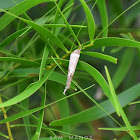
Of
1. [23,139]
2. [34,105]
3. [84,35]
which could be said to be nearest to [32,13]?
[84,35]

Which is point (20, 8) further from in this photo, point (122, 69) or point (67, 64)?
point (122, 69)

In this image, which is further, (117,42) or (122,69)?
(122,69)

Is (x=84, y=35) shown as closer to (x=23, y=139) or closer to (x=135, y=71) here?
(x=135, y=71)

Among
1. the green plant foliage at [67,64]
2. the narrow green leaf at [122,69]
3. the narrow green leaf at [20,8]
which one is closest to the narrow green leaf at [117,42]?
the green plant foliage at [67,64]

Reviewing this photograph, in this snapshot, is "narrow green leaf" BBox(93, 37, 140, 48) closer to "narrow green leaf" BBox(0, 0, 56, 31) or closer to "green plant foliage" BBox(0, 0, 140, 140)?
"green plant foliage" BBox(0, 0, 140, 140)

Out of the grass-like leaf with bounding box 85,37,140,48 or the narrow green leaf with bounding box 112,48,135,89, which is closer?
the grass-like leaf with bounding box 85,37,140,48

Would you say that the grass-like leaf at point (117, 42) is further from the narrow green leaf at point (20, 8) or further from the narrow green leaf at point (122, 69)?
the narrow green leaf at point (122, 69)

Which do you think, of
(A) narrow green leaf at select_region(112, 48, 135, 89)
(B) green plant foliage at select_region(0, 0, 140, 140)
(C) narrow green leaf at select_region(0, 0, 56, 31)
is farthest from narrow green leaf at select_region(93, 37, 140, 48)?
(A) narrow green leaf at select_region(112, 48, 135, 89)

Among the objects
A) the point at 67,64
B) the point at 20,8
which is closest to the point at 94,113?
the point at 67,64

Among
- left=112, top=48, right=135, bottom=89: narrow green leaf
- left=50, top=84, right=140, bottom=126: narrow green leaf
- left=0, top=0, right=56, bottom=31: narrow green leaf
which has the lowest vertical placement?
left=112, top=48, right=135, bottom=89: narrow green leaf

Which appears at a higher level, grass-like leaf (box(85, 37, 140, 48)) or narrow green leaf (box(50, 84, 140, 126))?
grass-like leaf (box(85, 37, 140, 48))
